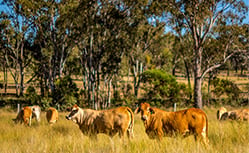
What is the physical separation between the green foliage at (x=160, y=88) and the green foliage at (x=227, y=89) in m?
4.42

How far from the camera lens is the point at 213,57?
101 feet

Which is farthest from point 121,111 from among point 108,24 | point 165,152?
point 108,24

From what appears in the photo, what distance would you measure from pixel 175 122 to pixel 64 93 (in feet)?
58.0

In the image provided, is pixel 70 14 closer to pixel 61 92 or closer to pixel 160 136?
pixel 61 92

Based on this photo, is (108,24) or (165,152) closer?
Result: (165,152)

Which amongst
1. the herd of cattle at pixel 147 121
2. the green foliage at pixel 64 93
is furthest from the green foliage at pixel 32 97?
the herd of cattle at pixel 147 121

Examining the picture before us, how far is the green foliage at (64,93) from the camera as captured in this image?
74.1 ft

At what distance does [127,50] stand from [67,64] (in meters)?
13.5

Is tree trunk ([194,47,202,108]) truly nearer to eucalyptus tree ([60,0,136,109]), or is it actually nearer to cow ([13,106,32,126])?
eucalyptus tree ([60,0,136,109])

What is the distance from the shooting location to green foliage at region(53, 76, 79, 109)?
22578 mm

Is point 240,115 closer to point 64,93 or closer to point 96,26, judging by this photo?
point 96,26

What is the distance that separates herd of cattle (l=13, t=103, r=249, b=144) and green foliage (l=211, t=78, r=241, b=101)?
20950 millimetres

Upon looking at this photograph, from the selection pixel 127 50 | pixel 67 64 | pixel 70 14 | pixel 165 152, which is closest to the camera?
pixel 165 152

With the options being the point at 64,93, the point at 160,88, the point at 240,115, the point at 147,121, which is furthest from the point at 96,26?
the point at 147,121
